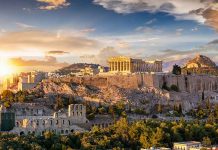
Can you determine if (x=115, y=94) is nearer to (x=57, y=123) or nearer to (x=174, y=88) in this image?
(x=174, y=88)

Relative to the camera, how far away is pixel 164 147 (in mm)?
34188

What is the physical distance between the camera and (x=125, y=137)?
117 feet

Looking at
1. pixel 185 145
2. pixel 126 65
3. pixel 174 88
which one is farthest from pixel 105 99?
pixel 185 145

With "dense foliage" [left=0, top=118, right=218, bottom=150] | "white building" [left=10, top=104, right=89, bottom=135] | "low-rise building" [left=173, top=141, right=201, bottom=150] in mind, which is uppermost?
"white building" [left=10, top=104, right=89, bottom=135]

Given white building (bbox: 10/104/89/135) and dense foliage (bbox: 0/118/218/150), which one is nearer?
dense foliage (bbox: 0/118/218/150)

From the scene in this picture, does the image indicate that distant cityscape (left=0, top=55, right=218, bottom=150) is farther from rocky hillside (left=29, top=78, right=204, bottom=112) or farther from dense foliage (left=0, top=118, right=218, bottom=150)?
dense foliage (left=0, top=118, right=218, bottom=150)

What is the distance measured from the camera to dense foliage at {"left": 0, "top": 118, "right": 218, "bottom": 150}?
109ft

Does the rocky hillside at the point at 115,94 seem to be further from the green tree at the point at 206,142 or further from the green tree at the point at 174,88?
the green tree at the point at 206,142

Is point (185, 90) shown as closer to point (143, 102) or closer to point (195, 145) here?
point (143, 102)

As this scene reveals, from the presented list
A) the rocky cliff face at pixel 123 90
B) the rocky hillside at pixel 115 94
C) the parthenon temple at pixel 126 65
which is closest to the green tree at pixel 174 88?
the rocky cliff face at pixel 123 90

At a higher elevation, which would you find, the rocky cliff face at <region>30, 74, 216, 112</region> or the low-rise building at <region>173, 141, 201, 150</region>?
the rocky cliff face at <region>30, 74, 216, 112</region>

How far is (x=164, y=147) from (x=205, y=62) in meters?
45.1

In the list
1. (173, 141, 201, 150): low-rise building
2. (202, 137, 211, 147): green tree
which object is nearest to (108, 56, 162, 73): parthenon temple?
(202, 137, 211, 147): green tree

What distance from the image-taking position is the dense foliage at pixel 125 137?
33.1 metres
